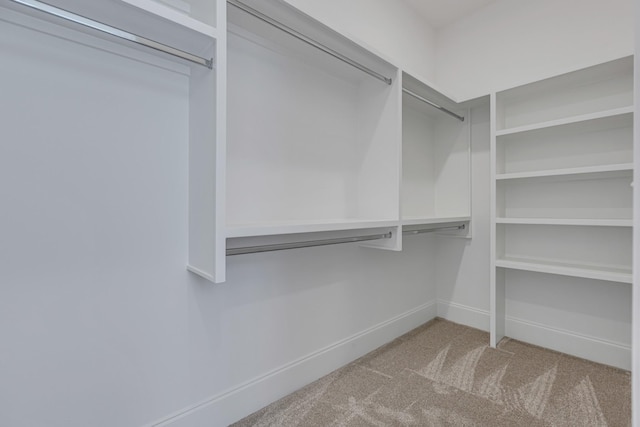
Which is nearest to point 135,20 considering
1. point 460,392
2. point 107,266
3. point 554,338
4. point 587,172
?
point 107,266

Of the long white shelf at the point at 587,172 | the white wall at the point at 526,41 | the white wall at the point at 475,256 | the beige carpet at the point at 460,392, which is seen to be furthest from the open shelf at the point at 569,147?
the beige carpet at the point at 460,392

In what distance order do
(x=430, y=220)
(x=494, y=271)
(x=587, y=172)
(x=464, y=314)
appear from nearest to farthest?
(x=587, y=172), (x=430, y=220), (x=494, y=271), (x=464, y=314)

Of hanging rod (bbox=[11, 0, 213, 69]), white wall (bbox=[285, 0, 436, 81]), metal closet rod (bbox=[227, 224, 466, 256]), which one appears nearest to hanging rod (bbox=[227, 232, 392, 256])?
metal closet rod (bbox=[227, 224, 466, 256])

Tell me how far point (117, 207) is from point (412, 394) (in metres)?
1.79

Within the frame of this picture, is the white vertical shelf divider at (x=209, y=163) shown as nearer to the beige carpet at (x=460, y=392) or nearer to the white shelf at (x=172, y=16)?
the white shelf at (x=172, y=16)

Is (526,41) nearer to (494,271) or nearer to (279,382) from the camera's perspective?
(494,271)

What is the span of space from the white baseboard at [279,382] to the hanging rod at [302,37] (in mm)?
1750

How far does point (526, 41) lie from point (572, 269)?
5.88ft

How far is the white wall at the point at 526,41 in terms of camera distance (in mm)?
Result: 2102

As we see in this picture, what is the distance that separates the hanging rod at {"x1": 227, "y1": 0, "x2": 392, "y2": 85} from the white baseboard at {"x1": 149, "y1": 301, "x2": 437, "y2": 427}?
5.74 ft

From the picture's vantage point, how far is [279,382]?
5.71 feet

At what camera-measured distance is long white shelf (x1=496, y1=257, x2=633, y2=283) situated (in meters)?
1.89

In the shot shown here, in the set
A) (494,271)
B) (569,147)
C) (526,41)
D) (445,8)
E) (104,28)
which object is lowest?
(494,271)

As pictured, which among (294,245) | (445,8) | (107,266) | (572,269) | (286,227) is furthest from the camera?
(445,8)
